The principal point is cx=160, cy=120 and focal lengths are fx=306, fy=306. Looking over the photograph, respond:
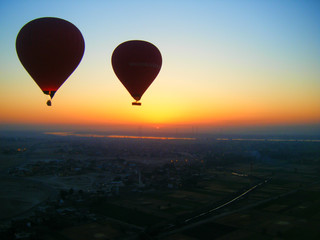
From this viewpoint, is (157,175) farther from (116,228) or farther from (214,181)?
(116,228)

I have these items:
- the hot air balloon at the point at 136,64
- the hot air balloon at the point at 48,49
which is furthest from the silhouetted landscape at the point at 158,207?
the hot air balloon at the point at 48,49

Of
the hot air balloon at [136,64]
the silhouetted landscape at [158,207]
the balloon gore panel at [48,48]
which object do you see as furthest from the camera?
the silhouetted landscape at [158,207]

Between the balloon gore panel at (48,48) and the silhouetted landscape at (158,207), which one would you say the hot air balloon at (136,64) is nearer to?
the balloon gore panel at (48,48)

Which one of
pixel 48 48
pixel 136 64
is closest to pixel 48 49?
pixel 48 48

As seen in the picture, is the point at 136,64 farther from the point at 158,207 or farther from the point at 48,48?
the point at 158,207

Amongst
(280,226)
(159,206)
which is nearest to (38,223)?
(159,206)

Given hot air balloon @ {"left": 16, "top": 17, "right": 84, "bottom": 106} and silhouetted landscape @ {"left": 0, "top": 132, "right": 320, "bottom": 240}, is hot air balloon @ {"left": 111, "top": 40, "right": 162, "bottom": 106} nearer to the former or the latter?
hot air balloon @ {"left": 16, "top": 17, "right": 84, "bottom": 106}
